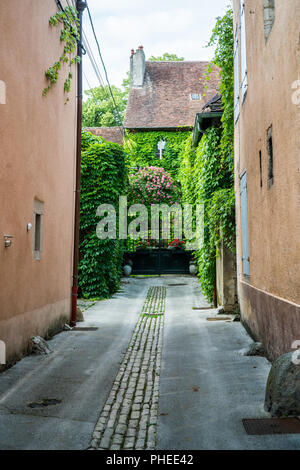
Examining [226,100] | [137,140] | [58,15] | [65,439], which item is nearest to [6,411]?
[65,439]

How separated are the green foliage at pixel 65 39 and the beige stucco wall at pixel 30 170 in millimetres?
125

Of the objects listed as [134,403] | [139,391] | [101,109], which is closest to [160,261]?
[139,391]

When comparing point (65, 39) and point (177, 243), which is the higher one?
point (65, 39)

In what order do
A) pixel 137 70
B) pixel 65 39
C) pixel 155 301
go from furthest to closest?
pixel 137 70 < pixel 155 301 < pixel 65 39

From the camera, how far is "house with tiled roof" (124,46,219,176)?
2388 cm

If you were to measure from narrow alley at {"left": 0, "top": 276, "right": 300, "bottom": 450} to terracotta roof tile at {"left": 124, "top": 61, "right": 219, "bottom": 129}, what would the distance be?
59.5 ft

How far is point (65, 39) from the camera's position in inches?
315

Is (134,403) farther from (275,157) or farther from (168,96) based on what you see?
(168,96)

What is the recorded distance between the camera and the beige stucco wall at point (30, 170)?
5355 millimetres

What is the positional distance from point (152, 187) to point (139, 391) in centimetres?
1639

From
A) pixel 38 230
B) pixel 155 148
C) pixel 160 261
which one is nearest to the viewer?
pixel 38 230

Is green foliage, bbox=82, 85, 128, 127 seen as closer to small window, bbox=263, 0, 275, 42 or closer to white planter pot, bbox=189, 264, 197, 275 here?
white planter pot, bbox=189, 264, 197, 275

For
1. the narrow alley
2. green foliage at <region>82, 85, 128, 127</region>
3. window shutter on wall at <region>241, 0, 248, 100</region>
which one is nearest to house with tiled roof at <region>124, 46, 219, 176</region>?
green foliage at <region>82, 85, 128, 127</region>

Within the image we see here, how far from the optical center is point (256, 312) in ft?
21.2
